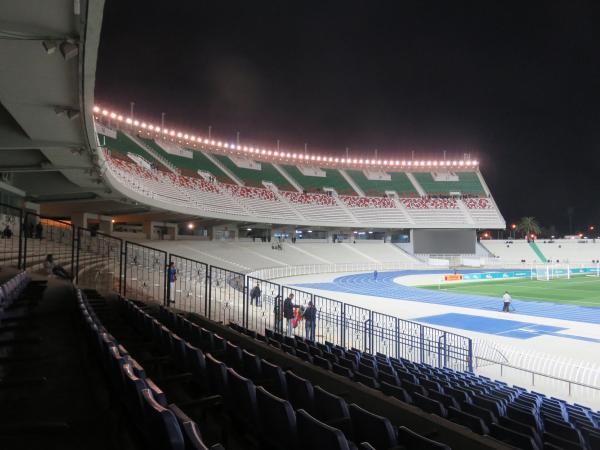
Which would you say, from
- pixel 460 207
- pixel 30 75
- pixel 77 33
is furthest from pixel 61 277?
pixel 460 207

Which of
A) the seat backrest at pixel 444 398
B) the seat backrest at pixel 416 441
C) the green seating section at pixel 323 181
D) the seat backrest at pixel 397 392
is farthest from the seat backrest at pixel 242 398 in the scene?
the green seating section at pixel 323 181

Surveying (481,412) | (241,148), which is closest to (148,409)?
(481,412)

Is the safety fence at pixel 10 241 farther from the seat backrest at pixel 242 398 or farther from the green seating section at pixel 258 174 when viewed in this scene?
the green seating section at pixel 258 174

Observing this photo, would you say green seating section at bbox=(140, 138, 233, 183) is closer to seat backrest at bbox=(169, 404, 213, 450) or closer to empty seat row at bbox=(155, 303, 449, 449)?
empty seat row at bbox=(155, 303, 449, 449)

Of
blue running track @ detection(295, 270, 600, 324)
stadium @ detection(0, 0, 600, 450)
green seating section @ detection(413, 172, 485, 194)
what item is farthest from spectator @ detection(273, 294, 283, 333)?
green seating section @ detection(413, 172, 485, 194)

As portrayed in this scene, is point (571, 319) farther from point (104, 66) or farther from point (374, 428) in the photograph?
point (104, 66)

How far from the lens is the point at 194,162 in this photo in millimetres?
51094

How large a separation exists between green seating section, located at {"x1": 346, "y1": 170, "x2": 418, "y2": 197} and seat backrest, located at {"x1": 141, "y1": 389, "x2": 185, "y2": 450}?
6650cm

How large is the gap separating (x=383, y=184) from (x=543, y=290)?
38.6m

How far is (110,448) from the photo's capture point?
10.0 feet

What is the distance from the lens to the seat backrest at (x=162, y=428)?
2148mm

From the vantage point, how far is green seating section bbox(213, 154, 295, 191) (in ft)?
183

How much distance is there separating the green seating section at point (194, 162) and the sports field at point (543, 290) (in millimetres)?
31101

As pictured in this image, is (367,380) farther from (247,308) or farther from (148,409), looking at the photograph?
Result: (247,308)
